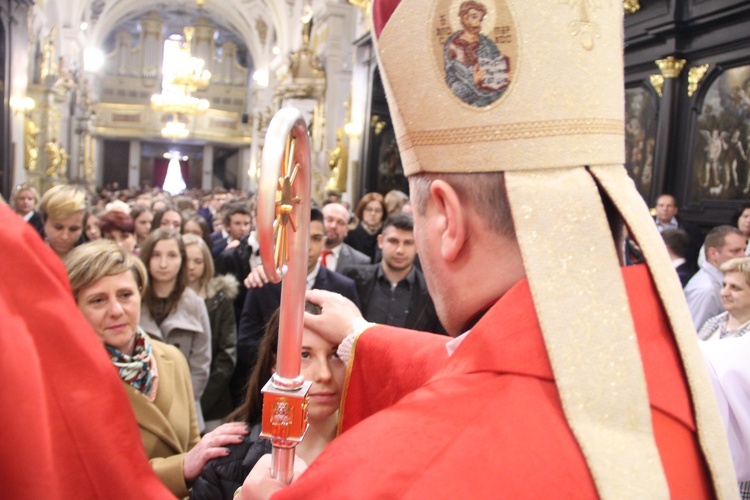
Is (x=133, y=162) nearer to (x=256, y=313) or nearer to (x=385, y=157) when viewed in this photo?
(x=385, y=157)

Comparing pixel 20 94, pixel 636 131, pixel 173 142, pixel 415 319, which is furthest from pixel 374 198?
pixel 173 142

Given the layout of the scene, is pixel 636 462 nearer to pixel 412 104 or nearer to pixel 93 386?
pixel 412 104

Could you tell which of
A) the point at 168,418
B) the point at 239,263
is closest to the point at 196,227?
the point at 239,263

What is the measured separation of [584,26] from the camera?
116 centimetres

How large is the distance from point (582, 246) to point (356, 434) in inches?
17.5

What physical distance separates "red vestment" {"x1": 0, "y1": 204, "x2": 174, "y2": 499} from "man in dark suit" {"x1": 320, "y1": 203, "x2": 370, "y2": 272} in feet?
13.9

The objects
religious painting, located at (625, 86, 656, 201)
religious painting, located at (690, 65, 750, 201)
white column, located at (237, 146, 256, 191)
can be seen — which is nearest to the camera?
religious painting, located at (690, 65, 750, 201)

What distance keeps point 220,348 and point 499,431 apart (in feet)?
11.2

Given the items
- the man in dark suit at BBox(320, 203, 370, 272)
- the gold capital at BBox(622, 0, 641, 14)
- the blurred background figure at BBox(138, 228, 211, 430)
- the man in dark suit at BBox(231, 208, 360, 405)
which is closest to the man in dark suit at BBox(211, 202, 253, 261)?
the man in dark suit at BBox(320, 203, 370, 272)

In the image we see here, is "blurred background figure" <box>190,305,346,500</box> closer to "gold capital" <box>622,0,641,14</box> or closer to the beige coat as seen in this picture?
the beige coat

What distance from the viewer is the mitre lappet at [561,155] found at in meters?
1.00

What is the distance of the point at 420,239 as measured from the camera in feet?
4.09

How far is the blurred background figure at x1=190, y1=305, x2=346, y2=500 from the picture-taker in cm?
207

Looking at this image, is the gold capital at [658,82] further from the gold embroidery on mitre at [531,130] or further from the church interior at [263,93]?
the gold embroidery on mitre at [531,130]
